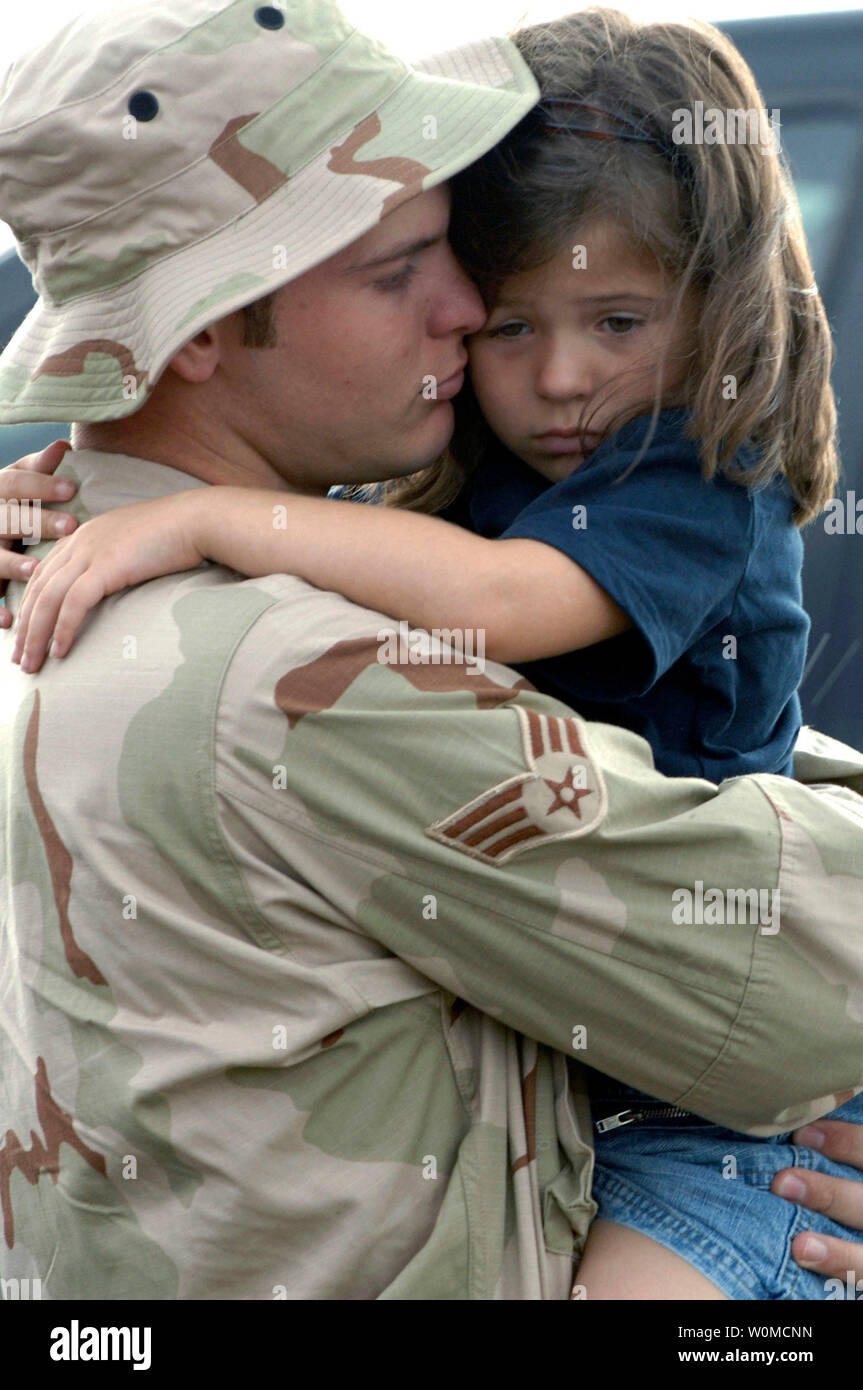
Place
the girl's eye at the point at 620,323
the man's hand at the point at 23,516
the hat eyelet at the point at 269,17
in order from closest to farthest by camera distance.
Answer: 1. the hat eyelet at the point at 269,17
2. the man's hand at the point at 23,516
3. the girl's eye at the point at 620,323

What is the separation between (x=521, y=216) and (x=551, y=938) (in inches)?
39.4

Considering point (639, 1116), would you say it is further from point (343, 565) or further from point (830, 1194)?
point (343, 565)

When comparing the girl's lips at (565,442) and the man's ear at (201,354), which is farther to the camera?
the girl's lips at (565,442)

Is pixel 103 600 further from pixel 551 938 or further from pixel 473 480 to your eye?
pixel 473 480

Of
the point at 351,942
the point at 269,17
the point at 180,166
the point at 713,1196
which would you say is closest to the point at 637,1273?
the point at 713,1196

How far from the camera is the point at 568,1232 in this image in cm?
170

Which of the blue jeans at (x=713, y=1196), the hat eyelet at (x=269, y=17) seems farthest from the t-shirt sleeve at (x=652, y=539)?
the hat eyelet at (x=269, y=17)

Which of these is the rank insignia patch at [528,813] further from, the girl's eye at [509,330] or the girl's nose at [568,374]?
the girl's eye at [509,330]

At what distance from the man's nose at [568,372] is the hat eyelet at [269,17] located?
0.56 meters

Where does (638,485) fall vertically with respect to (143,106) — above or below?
below

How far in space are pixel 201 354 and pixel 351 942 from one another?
760mm

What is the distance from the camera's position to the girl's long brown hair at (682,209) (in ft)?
6.59

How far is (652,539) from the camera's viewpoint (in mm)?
1889
